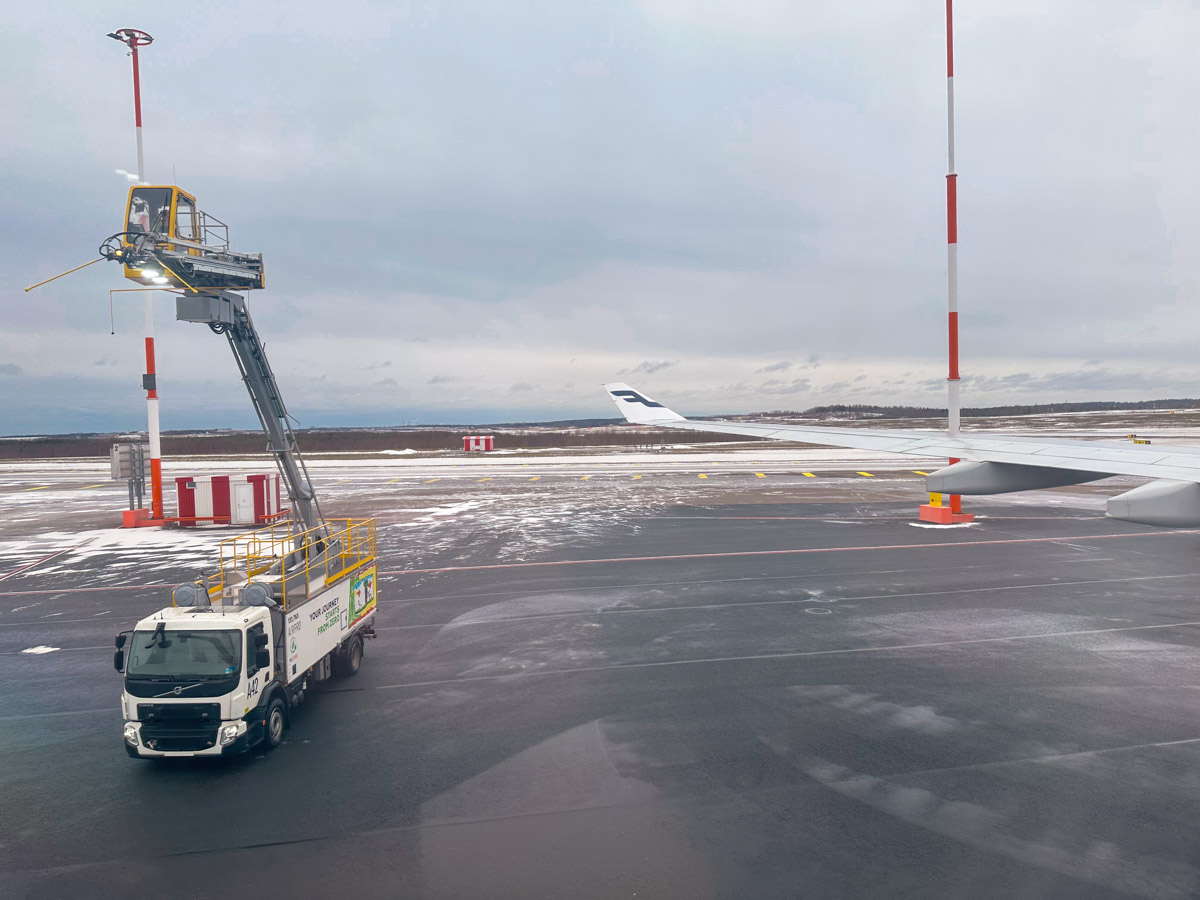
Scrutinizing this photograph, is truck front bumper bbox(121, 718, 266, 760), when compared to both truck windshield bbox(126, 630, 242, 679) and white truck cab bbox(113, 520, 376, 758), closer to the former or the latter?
white truck cab bbox(113, 520, 376, 758)

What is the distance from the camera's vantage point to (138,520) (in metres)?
30.3

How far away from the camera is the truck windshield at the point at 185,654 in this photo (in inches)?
365

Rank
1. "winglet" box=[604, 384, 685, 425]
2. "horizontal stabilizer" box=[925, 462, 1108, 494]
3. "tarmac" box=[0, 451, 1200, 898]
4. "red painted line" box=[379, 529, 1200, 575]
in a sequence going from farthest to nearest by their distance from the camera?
"winglet" box=[604, 384, 685, 425] < "red painted line" box=[379, 529, 1200, 575] < "horizontal stabilizer" box=[925, 462, 1108, 494] < "tarmac" box=[0, 451, 1200, 898]

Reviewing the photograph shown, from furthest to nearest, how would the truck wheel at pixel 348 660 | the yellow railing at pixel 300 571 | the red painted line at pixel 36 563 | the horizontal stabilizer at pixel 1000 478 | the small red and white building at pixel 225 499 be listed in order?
the small red and white building at pixel 225 499
the red painted line at pixel 36 563
the horizontal stabilizer at pixel 1000 478
the truck wheel at pixel 348 660
the yellow railing at pixel 300 571

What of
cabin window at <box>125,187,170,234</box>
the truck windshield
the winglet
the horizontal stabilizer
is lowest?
the truck windshield

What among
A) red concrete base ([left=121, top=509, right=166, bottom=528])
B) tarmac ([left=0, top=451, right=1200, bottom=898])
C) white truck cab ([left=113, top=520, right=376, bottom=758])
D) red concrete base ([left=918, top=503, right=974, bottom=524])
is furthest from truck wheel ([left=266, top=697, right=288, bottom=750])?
red concrete base ([left=918, top=503, right=974, bottom=524])

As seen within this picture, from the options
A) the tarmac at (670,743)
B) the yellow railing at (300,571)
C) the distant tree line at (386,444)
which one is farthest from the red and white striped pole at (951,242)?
the distant tree line at (386,444)

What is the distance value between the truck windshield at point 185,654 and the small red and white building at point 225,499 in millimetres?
21076

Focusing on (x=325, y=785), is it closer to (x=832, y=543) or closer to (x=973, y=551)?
(x=832, y=543)

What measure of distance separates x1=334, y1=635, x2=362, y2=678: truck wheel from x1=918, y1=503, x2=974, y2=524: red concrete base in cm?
2293

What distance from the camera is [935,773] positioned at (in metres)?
8.85

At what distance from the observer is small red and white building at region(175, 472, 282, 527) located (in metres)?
29.3

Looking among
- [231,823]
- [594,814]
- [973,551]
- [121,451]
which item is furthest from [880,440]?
[121,451]

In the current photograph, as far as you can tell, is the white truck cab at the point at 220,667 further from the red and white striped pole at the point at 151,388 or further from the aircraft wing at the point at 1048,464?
the red and white striped pole at the point at 151,388
